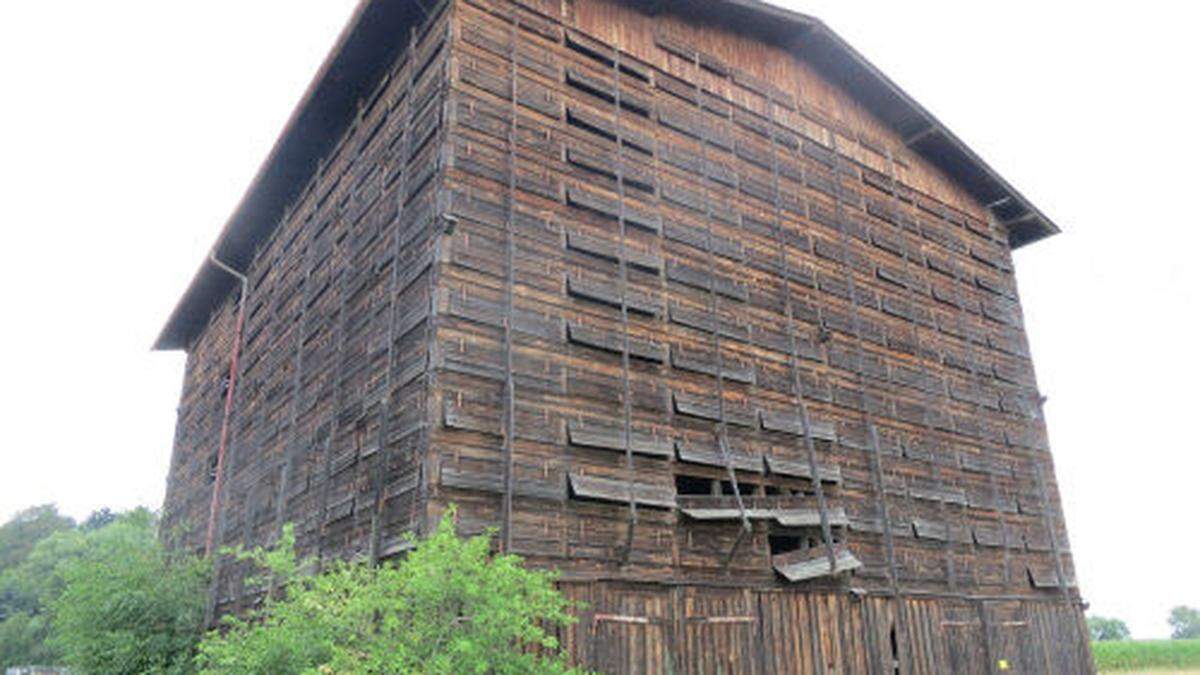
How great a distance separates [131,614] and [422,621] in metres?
13.2

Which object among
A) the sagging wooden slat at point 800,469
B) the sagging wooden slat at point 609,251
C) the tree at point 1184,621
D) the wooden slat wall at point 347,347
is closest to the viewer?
the wooden slat wall at point 347,347

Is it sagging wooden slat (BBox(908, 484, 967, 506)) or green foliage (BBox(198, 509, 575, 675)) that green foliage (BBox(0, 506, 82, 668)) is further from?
sagging wooden slat (BBox(908, 484, 967, 506))

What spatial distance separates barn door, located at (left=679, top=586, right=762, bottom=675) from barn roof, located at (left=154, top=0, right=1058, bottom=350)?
11.3 meters

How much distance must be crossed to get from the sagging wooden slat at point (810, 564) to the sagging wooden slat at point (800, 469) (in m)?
1.38

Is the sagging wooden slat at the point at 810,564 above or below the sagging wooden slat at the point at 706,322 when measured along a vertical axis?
below

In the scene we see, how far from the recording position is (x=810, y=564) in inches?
563

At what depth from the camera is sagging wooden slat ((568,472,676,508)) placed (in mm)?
12312

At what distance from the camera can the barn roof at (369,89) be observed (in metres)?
16.7

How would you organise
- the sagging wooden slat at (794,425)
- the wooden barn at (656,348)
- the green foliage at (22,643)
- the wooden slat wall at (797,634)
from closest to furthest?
the wooden slat wall at (797,634)
the wooden barn at (656,348)
the sagging wooden slat at (794,425)
the green foliage at (22,643)

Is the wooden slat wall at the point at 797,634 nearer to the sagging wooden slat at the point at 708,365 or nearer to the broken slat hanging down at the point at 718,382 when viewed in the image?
the broken slat hanging down at the point at 718,382

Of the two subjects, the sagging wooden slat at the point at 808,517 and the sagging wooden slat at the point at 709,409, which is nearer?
the sagging wooden slat at the point at 709,409

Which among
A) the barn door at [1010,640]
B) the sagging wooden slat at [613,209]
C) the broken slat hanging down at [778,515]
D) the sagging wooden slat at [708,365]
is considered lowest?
the barn door at [1010,640]

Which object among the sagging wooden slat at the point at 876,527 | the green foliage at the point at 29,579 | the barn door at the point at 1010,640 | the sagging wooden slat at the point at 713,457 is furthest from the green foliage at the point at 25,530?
the barn door at the point at 1010,640

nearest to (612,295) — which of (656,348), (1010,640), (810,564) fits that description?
(656,348)
